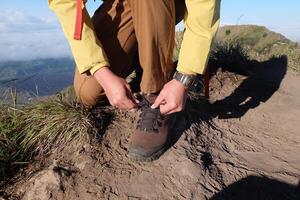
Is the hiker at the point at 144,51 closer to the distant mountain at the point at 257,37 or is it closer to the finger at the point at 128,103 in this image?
the finger at the point at 128,103

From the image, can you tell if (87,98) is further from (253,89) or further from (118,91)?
(253,89)

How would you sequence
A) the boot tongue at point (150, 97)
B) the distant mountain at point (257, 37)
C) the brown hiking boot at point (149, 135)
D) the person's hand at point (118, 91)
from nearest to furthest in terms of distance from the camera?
the person's hand at point (118, 91), the brown hiking boot at point (149, 135), the boot tongue at point (150, 97), the distant mountain at point (257, 37)

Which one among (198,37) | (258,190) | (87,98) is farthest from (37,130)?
(258,190)

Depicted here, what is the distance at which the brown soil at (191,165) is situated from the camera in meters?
3.24

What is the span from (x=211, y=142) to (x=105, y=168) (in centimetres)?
107

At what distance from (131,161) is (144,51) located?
2.73 ft

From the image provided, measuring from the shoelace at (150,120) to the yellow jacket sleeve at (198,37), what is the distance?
578mm

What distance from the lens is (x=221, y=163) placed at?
3686 millimetres

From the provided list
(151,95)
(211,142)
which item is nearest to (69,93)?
(151,95)

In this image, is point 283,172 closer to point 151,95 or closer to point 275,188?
point 275,188

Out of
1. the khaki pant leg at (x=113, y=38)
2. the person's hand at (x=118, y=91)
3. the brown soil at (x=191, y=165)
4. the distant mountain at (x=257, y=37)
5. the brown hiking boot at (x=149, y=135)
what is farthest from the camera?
the distant mountain at (x=257, y=37)

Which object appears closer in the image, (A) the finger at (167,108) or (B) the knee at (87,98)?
(A) the finger at (167,108)

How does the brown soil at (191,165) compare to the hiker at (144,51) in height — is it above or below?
below

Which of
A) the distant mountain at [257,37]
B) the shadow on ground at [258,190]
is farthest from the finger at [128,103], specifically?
the distant mountain at [257,37]
